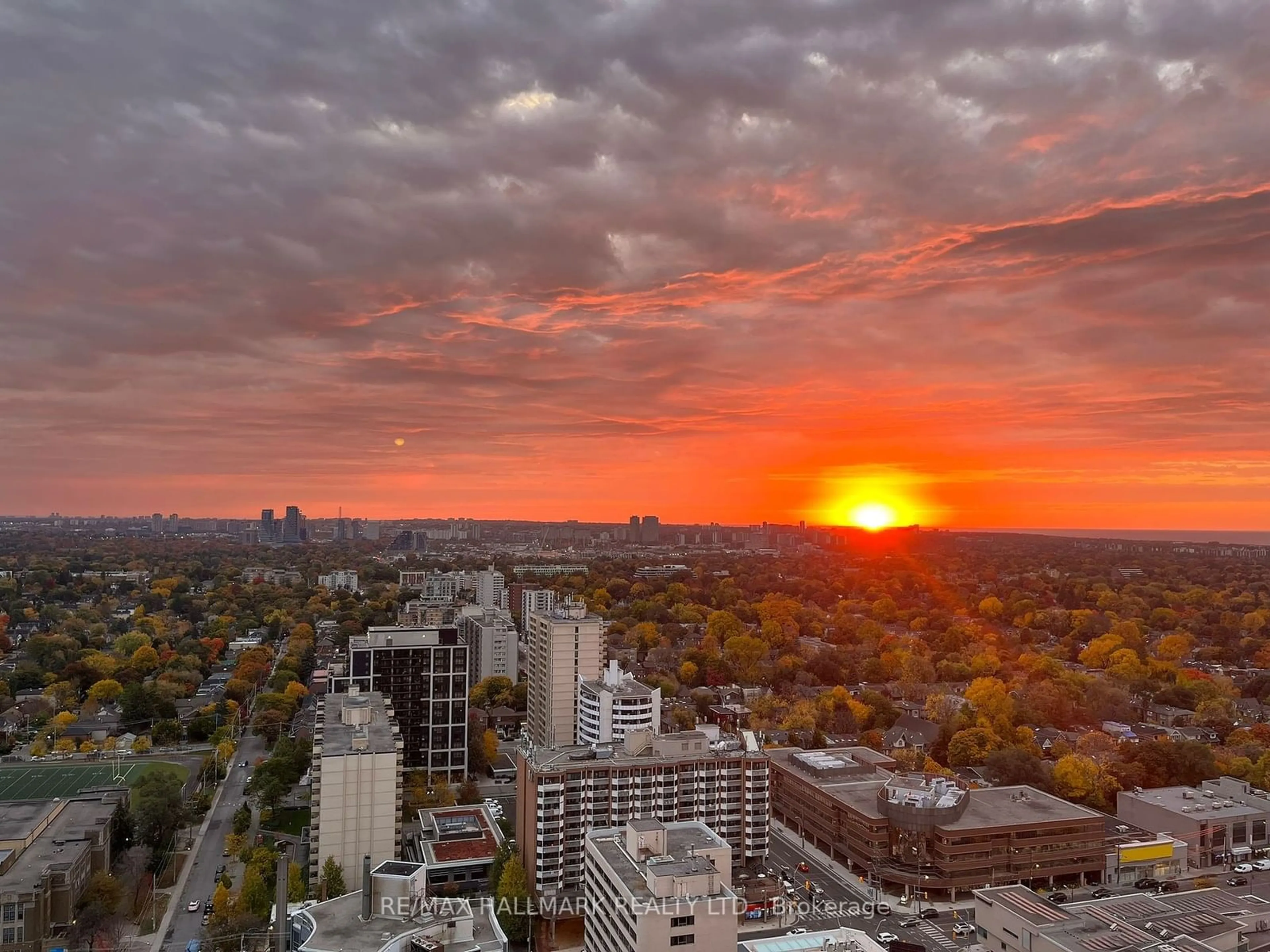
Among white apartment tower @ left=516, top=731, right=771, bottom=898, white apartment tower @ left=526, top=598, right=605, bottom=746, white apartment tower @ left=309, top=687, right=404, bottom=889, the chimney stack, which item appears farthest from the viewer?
white apartment tower @ left=526, top=598, right=605, bottom=746

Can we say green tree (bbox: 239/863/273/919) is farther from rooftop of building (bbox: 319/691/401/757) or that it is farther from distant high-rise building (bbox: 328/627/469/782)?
distant high-rise building (bbox: 328/627/469/782)

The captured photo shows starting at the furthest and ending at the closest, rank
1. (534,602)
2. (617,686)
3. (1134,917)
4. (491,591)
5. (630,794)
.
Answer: (491,591) < (534,602) < (617,686) < (630,794) < (1134,917)

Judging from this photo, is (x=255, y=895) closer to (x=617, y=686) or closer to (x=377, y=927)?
(x=377, y=927)

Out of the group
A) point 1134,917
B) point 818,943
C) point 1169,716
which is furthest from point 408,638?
point 1169,716

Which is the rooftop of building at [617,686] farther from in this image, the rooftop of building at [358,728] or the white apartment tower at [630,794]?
the rooftop of building at [358,728]

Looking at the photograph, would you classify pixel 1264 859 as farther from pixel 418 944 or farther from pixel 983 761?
pixel 418 944

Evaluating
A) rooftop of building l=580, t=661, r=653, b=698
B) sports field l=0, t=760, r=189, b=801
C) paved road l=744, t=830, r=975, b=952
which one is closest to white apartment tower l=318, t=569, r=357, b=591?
sports field l=0, t=760, r=189, b=801

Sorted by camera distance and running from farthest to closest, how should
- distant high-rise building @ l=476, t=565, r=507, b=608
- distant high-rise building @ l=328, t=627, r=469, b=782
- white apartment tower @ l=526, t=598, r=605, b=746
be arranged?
distant high-rise building @ l=476, t=565, r=507, b=608 < white apartment tower @ l=526, t=598, r=605, b=746 < distant high-rise building @ l=328, t=627, r=469, b=782
